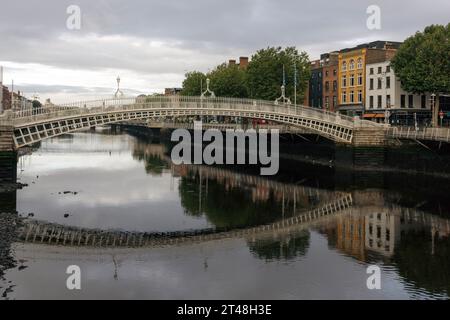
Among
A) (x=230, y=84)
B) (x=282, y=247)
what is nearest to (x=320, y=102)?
(x=230, y=84)

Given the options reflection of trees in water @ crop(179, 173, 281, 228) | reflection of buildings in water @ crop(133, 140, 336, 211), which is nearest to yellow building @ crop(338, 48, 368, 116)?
reflection of buildings in water @ crop(133, 140, 336, 211)

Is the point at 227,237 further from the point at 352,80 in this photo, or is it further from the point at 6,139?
the point at 352,80

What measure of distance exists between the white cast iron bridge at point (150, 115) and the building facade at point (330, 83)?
73.0ft

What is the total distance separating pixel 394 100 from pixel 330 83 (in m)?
15.8

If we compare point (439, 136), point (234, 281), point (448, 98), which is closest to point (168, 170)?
point (439, 136)

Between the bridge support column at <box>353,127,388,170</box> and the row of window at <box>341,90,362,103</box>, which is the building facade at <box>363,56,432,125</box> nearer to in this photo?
the row of window at <box>341,90,362,103</box>

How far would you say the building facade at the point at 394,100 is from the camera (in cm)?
6775

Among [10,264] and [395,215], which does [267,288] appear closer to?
[10,264]

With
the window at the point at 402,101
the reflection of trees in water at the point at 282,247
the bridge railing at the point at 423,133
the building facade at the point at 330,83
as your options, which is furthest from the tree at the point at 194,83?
the reflection of trees in water at the point at 282,247

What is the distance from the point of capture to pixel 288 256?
24.1 metres

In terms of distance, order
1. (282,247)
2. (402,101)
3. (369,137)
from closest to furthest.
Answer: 1. (282,247)
2. (369,137)
3. (402,101)

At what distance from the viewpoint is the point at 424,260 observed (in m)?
23.4

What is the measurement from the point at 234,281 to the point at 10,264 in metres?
9.16

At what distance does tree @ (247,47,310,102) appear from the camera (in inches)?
2847
